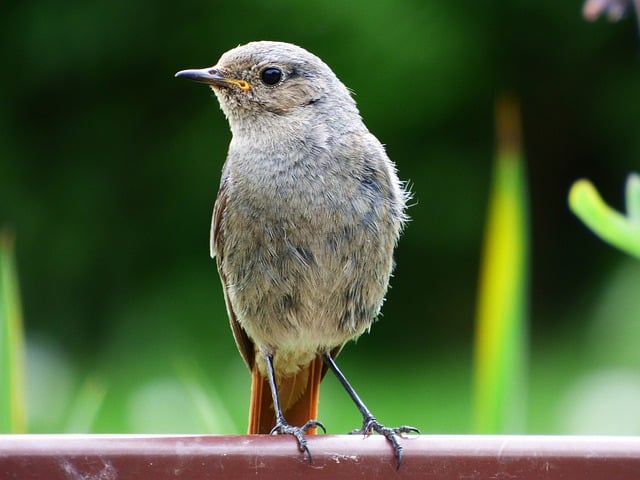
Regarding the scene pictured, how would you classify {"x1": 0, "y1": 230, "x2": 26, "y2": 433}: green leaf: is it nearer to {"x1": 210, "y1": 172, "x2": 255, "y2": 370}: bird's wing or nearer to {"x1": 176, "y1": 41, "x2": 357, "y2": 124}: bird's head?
{"x1": 210, "y1": 172, "x2": 255, "y2": 370}: bird's wing

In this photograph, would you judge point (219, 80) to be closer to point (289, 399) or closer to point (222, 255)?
point (222, 255)

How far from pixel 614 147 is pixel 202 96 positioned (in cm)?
256

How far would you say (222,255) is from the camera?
3.71 meters

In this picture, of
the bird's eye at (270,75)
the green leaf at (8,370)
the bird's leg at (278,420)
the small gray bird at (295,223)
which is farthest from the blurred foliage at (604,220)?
the green leaf at (8,370)

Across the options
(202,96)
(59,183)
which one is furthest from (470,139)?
(59,183)

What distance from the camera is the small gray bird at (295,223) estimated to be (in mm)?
3441

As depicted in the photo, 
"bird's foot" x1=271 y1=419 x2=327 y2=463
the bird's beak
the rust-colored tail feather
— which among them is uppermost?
the bird's beak

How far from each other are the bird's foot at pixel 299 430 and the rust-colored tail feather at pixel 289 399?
6.4 inches

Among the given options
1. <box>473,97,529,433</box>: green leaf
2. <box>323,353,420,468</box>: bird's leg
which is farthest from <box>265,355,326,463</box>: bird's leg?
<box>473,97,529,433</box>: green leaf

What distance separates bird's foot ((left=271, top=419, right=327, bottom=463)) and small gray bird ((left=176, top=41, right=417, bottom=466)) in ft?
0.04

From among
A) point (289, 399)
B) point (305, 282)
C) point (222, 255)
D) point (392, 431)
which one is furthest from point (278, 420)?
point (392, 431)

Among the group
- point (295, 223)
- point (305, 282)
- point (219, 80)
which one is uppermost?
point (219, 80)

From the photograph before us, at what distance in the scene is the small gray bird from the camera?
344 cm

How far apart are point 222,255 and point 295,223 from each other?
39 cm
